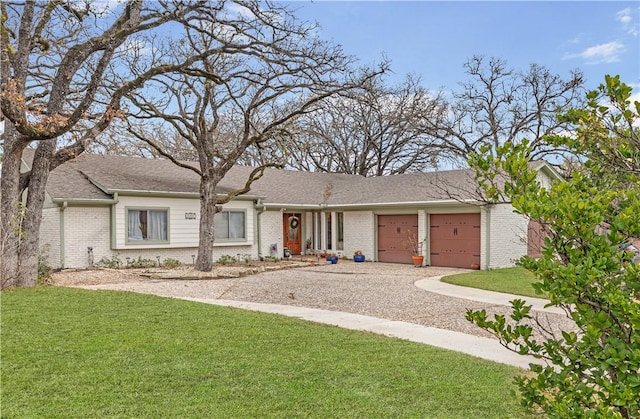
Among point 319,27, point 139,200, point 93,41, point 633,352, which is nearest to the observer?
point 633,352

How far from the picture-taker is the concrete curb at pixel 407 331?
695cm

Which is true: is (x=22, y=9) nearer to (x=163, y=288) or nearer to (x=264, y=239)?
(x=163, y=288)

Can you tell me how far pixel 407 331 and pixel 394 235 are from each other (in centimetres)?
1357

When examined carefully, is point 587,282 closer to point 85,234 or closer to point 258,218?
point 85,234

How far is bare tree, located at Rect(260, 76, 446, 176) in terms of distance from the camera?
3578 centimetres

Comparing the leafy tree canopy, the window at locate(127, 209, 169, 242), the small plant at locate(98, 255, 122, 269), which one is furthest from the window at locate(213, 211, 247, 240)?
the leafy tree canopy

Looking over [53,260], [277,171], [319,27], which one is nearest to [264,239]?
[277,171]

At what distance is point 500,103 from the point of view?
34.2m

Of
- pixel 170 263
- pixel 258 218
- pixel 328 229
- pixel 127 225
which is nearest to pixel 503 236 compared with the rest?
pixel 328 229

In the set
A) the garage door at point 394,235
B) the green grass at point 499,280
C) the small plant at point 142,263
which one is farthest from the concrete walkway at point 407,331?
the garage door at point 394,235

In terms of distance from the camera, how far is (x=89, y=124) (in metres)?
15.5

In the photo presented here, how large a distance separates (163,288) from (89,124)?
5.91m

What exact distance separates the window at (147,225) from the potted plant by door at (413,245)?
9.36 m

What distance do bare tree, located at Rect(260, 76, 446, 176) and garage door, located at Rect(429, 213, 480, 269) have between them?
16.0 metres
